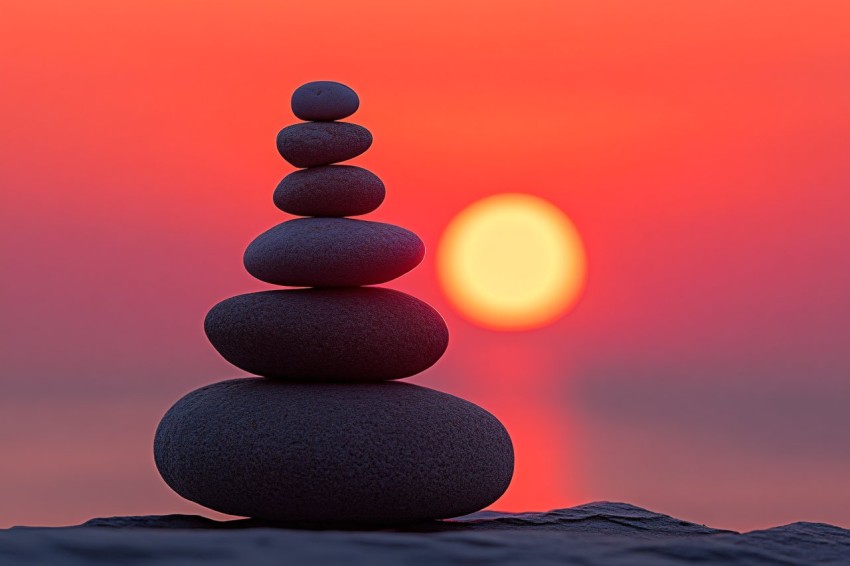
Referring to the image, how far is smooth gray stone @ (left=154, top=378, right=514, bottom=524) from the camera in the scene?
373 inches

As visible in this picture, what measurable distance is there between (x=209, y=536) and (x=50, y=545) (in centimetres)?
105

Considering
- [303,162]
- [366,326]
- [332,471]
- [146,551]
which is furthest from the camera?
[303,162]

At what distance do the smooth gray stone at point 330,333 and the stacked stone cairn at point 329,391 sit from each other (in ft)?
0.04

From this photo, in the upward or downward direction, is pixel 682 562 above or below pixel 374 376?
below

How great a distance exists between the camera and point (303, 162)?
10812mm

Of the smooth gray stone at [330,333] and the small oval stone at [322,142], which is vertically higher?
the small oval stone at [322,142]

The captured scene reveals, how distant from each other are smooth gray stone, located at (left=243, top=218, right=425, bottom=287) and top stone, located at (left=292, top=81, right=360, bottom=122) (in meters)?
1.04

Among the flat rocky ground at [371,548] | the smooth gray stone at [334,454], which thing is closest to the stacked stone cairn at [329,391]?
the smooth gray stone at [334,454]

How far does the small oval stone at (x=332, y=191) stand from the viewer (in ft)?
34.9

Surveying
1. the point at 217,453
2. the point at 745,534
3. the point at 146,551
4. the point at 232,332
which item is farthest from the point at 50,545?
the point at 745,534

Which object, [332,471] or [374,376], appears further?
[374,376]

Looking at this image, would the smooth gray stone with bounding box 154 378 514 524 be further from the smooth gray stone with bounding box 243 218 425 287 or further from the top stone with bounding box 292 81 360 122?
the top stone with bounding box 292 81 360 122

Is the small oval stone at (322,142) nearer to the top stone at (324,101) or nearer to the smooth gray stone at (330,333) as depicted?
the top stone at (324,101)

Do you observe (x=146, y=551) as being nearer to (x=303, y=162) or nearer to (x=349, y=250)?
(x=349, y=250)
